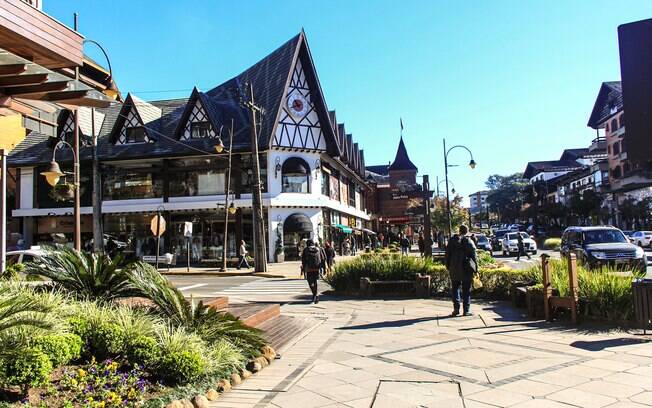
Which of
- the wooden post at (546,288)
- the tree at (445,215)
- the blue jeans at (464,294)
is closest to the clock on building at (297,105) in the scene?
the tree at (445,215)

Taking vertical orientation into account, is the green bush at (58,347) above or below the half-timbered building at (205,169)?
below

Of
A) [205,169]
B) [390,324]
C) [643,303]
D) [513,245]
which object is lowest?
[390,324]

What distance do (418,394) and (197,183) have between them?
32389 mm

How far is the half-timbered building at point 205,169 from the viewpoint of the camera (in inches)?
1375

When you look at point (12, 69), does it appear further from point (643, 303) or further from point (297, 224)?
point (297, 224)

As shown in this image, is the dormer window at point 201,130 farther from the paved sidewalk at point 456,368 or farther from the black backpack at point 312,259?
the paved sidewalk at point 456,368

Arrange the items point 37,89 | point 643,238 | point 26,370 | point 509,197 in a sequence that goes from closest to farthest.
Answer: point 26,370, point 37,89, point 643,238, point 509,197

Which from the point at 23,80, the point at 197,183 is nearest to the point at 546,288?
the point at 23,80

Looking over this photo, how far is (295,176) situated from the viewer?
35.9m

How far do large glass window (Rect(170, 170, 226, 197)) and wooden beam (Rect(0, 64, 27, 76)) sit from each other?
30.3 metres

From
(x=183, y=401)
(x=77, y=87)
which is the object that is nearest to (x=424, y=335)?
(x=183, y=401)

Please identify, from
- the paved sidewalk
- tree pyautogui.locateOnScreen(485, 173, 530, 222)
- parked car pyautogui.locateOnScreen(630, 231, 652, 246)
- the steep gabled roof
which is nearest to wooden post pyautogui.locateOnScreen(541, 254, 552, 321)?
the paved sidewalk

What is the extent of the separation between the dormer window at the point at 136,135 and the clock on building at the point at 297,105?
10667mm

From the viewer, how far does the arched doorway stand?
34.4 metres
